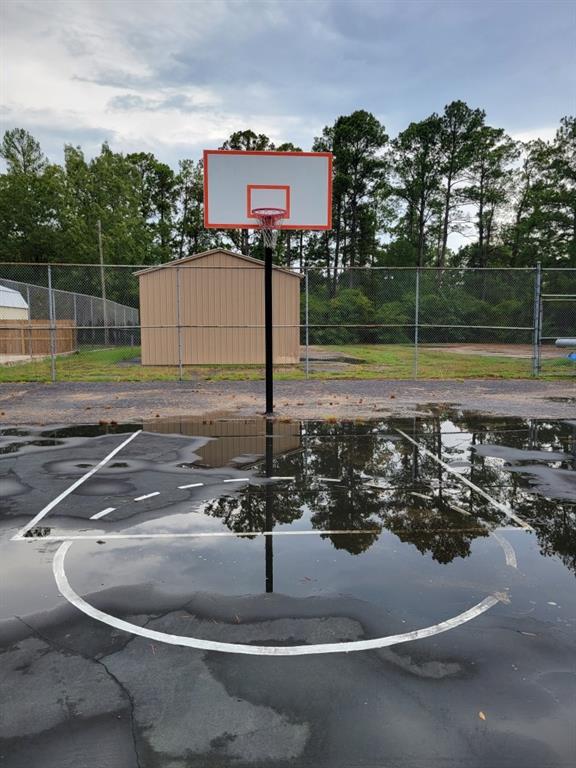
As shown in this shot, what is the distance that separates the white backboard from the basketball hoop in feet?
0.92

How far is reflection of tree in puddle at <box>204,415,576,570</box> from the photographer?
474cm

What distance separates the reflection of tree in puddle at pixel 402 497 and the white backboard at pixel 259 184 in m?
4.80

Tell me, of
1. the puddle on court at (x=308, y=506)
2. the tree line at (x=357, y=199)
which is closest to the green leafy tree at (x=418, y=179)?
the tree line at (x=357, y=199)

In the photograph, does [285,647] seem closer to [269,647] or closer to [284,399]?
[269,647]

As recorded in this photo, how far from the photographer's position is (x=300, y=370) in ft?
61.6

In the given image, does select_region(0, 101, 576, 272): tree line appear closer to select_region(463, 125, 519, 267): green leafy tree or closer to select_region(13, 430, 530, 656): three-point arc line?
select_region(463, 125, 519, 267): green leafy tree

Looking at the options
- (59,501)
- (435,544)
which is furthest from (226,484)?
(435,544)

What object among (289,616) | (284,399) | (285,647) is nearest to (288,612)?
(289,616)

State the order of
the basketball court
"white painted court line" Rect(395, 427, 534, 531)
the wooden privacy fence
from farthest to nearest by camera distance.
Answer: the wooden privacy fence
"white painted court line" Rect(395, 427, 534, 531)
the basketball court

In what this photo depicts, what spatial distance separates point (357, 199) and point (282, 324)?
2967 cm

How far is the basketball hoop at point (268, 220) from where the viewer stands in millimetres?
10359

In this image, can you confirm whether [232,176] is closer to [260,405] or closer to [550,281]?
[260,405]

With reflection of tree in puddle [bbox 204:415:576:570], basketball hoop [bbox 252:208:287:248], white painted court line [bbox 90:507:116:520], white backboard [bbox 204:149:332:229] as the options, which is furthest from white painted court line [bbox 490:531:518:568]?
white backboard [bbox 204:149:332:229]

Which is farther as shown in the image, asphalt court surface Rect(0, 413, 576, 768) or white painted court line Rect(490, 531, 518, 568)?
white painted court line Rect(490, 531, 518, 568)
